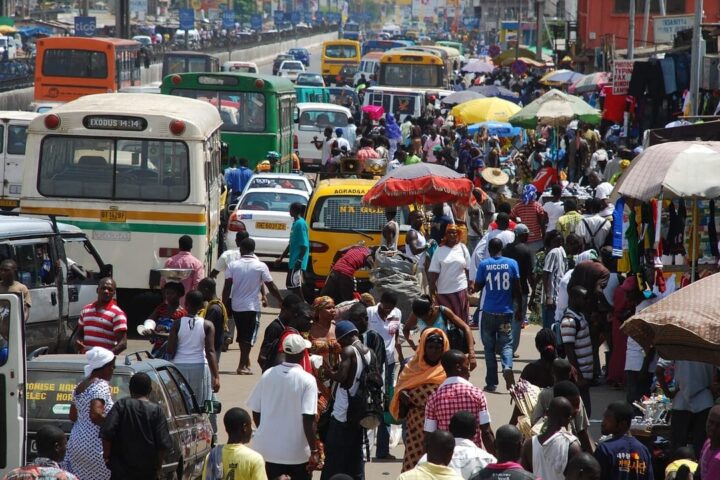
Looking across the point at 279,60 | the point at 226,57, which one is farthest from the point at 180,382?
the point at 226,57

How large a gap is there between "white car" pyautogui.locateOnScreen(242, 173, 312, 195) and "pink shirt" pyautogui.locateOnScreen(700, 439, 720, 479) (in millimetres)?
15927

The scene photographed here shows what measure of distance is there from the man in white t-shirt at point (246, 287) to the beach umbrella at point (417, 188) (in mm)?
3278

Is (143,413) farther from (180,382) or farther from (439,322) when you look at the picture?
(439,322)

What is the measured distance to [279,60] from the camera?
75.5 metres

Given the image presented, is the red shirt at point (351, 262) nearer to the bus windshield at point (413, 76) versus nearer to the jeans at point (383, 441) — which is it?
the jeans at point (383, 441)

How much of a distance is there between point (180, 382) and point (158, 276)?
17.5 feet

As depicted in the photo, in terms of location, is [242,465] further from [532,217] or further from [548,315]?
[532,217]

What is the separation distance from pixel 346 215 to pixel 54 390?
937 centimetres

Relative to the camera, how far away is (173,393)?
9.49 m

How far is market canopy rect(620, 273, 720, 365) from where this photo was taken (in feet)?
25.6

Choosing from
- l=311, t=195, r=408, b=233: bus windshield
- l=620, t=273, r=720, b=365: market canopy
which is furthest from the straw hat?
l=620, t=273, r=720, b=365: market canopy

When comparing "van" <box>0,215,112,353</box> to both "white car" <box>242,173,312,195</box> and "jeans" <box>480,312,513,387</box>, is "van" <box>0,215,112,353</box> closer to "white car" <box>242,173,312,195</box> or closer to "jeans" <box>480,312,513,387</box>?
"jeans" <box>480,312,513,387</box>

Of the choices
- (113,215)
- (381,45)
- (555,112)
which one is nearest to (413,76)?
(555,112)

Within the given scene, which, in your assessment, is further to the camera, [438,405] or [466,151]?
[466,151]
